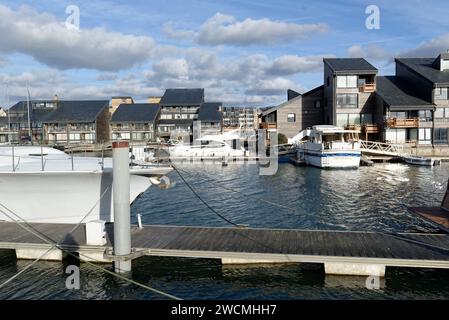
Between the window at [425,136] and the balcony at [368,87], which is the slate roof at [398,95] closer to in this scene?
the balcony at [368,87]

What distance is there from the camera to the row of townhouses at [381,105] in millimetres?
51312

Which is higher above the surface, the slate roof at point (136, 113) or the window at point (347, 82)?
the window at point (347, 82)

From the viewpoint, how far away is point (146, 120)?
82125 mm

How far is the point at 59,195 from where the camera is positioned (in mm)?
16281

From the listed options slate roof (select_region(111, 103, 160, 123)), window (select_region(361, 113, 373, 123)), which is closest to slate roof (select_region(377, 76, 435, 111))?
window (select_region(361, 113, 373, 123))

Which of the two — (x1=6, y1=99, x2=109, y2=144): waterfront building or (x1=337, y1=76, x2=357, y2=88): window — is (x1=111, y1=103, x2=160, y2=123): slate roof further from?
(x1=337, y1=76, x2=357, y2=88): window

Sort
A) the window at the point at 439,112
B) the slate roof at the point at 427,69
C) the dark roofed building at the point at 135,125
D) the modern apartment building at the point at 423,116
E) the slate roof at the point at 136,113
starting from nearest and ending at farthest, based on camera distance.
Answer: the modern apartment building at the point at 423,116
the window at the point at 439,112
the slate roof at the point at 427,69
the dark roofed building at the point at 135,125
the slate roof at the point at 136,113

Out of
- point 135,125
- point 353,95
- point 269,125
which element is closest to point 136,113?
point 135,125

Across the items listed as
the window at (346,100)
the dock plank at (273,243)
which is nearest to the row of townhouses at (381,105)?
the window at (346,100)

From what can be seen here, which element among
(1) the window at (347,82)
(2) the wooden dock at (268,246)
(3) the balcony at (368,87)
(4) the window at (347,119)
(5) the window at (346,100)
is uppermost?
(1) the window at (347,82)

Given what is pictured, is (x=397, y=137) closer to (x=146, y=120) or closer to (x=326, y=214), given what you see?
(x=326, y=214)

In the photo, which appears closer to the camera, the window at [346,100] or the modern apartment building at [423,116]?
the modern apartment building at [423,116]

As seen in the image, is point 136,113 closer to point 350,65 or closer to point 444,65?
point 350,65
